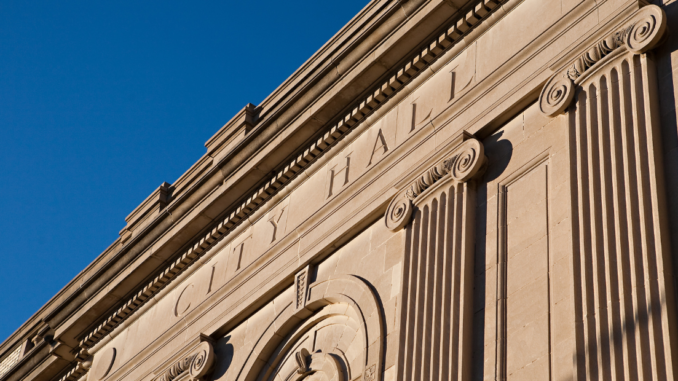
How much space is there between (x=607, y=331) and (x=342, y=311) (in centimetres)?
609

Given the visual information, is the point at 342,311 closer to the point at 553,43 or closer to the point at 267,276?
the point at 267,276

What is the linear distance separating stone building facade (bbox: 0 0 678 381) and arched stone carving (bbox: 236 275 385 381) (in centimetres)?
4

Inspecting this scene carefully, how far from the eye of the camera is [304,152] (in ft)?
61.0

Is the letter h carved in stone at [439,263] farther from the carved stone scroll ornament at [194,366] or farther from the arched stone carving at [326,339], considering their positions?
the carved stone scroll ornament at [194,366]

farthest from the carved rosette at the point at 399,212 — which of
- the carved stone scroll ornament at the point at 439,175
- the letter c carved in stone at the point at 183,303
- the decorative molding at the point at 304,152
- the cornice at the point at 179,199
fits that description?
the letter c carved in stone at the point at 183,303

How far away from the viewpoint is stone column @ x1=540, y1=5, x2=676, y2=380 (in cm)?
1018

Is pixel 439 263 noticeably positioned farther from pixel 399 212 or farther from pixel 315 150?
pixel 315 150

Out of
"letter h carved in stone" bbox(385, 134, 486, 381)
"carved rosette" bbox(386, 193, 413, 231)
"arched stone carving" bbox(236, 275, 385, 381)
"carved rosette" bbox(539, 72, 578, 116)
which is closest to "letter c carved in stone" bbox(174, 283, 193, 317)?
"arched stone carving" bbox(236, 275, 385, 381)

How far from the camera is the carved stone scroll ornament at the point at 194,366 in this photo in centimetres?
1805

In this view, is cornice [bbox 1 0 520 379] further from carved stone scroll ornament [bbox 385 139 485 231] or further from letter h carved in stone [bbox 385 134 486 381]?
carved stone scroll ornament [bbox 385 139 485 231]

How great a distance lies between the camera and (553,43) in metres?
14.1

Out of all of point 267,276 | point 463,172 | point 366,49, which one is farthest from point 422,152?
point 267,276

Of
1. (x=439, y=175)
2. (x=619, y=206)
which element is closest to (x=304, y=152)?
(x=439, y=175)

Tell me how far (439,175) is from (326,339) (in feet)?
11.4
